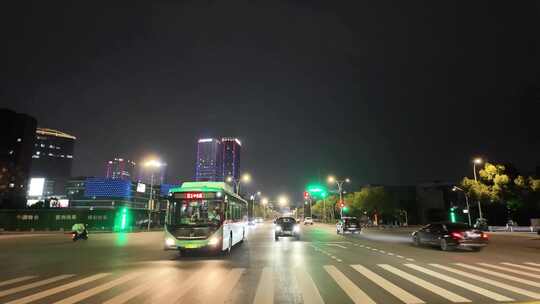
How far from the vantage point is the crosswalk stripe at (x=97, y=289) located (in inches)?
336

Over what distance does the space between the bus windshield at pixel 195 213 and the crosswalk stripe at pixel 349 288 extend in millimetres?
6482

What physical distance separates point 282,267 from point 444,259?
7552 millimetres

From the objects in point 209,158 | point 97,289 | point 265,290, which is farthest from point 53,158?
point 265,290

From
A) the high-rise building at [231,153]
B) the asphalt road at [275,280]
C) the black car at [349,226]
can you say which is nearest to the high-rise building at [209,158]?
the high-rise building at [231,153]

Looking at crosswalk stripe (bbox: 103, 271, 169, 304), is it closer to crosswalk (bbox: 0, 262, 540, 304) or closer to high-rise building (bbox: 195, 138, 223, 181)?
crosswalk (bbox: 0, 262, 540, 304)

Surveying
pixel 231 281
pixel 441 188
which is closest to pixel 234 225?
pixel 231 281

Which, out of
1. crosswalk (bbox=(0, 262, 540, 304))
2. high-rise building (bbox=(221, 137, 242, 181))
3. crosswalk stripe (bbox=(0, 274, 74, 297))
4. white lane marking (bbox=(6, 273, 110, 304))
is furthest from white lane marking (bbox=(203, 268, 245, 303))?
high-rise building (bbox=(221, 137, 242, 181))

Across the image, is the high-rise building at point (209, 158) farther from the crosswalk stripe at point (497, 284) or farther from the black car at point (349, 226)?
the crosswalk stripe at point (497, 284)

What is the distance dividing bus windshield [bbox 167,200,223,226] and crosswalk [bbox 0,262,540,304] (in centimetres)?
376

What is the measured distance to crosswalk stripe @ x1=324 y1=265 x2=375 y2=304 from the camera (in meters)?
8.22

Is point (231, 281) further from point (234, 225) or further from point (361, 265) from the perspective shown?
point (234, 225)

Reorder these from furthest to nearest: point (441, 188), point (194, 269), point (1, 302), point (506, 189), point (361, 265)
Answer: point (441, 188) < point (506, 189) < point (361, 265) < point (194, 269) < point (1, 302)

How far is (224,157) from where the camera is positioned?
176 m

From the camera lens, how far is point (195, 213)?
17.3 metres
